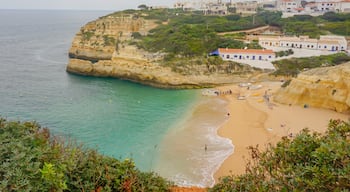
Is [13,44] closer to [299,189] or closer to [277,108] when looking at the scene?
[277,108]

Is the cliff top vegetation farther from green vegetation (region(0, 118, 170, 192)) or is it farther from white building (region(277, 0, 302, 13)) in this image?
white building (region(277, 0, 302, 13))

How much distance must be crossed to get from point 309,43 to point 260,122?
24974mm

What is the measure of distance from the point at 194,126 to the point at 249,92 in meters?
11.4

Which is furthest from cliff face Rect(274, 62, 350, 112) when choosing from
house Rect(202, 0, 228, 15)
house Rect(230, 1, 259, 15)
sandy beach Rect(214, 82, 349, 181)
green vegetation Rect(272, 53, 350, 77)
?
house Rect(230, 1, 259, 15)

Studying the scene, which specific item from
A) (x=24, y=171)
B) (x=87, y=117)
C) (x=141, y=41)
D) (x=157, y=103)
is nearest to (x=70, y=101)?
(x=87, y=117)

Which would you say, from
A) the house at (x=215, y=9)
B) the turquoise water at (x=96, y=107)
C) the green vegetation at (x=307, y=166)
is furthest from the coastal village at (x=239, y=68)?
the house at (x=215, y=9)

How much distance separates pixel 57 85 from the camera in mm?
34875

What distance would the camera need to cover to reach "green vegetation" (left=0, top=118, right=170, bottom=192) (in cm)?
A: 549

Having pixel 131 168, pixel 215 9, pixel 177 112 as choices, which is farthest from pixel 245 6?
pixel 131 168

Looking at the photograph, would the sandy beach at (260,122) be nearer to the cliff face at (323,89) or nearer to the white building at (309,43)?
the cliff face at (323,89)

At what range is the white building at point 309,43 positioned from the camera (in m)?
41.9

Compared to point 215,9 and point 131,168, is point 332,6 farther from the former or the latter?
point 131,168

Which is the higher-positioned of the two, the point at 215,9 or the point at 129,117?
the point at 215,9

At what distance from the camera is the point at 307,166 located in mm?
4988
